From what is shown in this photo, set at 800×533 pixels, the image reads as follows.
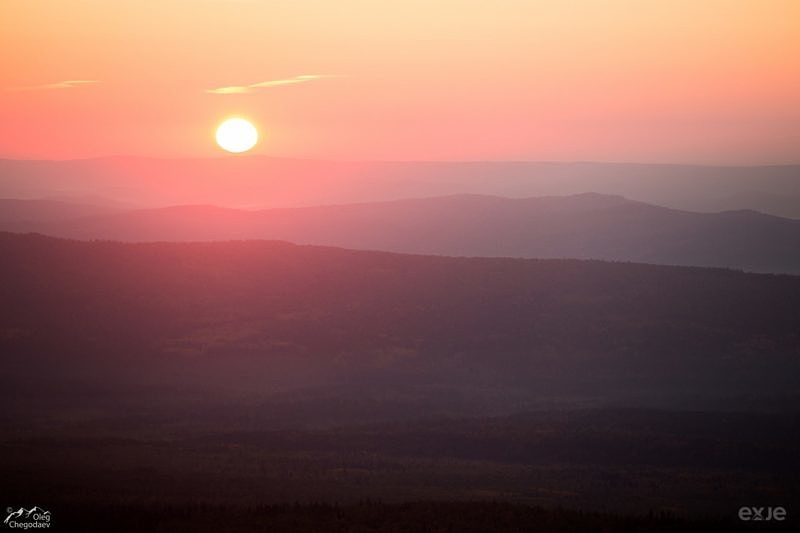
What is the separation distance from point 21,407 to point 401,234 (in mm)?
104131

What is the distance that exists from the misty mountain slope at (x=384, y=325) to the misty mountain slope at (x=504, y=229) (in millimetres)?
52318

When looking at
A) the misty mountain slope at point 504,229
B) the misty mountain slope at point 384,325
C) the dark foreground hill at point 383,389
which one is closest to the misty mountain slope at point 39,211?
the misty mountain slope at point 504,229

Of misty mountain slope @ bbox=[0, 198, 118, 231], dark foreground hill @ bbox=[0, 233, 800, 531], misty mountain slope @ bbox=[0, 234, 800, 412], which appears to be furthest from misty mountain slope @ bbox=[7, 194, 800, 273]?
dark foreground hill @ bbox=[0, 233, 800, 531]

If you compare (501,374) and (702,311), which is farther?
(702,311)

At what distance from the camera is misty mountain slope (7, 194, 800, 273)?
387 feet

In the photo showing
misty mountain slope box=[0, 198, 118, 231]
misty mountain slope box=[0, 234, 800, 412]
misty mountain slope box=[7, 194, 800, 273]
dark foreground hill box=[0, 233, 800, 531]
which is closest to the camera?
dark foreground hill box=[0, 233, 800, 531]

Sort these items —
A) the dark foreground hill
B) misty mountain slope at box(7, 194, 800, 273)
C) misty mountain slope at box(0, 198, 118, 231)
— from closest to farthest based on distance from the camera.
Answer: the dark foreground hill < misty mountain slope at box(7, 194, 800, 273) < misty mountain slope at box(0, 198, 118, 231)

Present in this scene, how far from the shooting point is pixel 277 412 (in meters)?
36.6

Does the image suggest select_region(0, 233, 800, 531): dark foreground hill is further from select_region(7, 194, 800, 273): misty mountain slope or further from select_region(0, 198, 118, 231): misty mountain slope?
select_region(0, 198, 118, 231): misty mountain slope

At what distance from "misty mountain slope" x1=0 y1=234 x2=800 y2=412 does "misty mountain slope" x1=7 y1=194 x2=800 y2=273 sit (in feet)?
172

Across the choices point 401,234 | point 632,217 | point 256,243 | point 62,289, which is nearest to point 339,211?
point 401,234

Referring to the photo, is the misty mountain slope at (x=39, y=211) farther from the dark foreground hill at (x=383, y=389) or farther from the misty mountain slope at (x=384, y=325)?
the dark foreground hill at (x=383, y=389)

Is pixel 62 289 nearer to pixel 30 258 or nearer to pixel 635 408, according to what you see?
pixel 30 258

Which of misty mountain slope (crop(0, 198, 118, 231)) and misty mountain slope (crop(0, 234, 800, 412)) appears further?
misty mountain slope (crop(0, 198, 118, 231))
